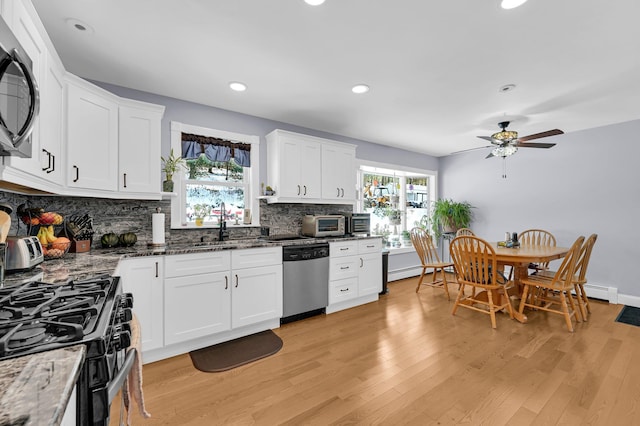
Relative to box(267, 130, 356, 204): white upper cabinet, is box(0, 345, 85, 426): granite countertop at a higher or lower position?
lower

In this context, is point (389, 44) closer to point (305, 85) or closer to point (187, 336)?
point (305, 85)

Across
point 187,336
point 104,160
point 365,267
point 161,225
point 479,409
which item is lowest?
point 479,409

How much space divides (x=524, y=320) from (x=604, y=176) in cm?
265

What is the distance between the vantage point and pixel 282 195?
354 centimetres

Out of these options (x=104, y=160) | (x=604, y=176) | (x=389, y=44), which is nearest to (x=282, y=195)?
(x=104, y=160)

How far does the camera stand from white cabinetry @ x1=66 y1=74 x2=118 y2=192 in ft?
7.10

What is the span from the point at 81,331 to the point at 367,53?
248 centimetres

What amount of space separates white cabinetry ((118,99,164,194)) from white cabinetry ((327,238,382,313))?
2114 millimetres

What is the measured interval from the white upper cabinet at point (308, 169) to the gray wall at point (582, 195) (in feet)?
9.87

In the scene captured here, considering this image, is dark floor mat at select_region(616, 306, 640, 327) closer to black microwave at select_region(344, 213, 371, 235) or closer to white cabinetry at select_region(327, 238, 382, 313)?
white cabinetry at select_region(327, 238, 382, 313)

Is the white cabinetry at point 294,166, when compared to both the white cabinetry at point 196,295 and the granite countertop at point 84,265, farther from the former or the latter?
the white cabinetry at point 196,295

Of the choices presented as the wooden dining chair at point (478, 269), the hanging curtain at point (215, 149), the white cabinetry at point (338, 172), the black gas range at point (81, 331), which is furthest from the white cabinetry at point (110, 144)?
the wooden dining chair at point (478, 269)

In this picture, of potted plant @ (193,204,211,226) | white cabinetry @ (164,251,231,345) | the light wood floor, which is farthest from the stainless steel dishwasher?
potted plant @ (193,204,211,226)

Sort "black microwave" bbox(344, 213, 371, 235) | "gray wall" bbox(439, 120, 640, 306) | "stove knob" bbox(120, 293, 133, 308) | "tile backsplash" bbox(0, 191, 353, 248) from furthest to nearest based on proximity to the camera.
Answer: "black microwave" bbox(344, 213, 371, 235) → "gray wall" bbox(439, 120, 640, 306) → "tile backsplash" bbox(0, 191, 353, 248) → "stove knob" bbox(120, 293, 133, 308)
